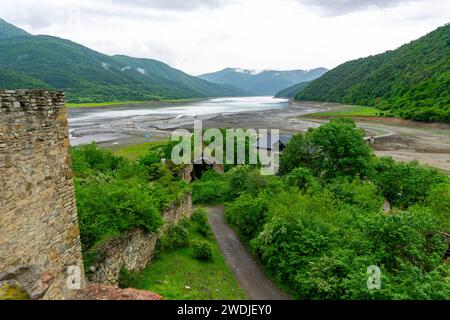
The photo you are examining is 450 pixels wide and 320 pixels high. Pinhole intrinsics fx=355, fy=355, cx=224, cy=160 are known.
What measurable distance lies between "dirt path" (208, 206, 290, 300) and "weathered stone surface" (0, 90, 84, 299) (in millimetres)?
10233

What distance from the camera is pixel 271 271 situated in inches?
741

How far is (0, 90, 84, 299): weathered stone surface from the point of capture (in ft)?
24.0

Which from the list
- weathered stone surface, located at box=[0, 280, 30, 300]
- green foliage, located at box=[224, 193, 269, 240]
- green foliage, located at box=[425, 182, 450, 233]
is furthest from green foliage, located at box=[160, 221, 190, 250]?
green foliage, located at box=[425, 182, 450, 233]

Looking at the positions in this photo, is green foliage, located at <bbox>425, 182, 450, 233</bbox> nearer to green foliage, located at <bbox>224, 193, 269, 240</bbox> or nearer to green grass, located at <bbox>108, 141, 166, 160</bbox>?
green foliage, located at <bbox>224, 193, 269, 240</bbox>

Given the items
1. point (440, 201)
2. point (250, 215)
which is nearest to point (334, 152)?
point (440, 201)

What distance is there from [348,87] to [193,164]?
166348 millimetres

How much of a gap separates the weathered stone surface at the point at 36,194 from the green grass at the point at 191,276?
6829mm

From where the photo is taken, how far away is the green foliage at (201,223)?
24172 millimetres

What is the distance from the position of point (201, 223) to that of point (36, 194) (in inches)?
680

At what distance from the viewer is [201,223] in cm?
2484

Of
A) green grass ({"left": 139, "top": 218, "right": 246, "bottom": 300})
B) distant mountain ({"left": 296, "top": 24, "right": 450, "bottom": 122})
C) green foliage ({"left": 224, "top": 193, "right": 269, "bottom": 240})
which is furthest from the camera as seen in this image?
distant mountain ({"left": 296, "top": 24, "right": 450, "bottom": 122})

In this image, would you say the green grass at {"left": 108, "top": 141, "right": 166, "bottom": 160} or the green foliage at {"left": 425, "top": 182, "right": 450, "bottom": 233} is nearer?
the green foliage at {"left": 425, "top": 182, "right": 450, "bottom": 233}

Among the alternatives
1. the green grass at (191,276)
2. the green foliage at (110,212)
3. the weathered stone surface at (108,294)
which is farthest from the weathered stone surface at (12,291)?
the green grass at (191,276)

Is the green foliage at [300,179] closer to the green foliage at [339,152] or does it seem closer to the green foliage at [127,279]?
the green foliage at [339,152]
